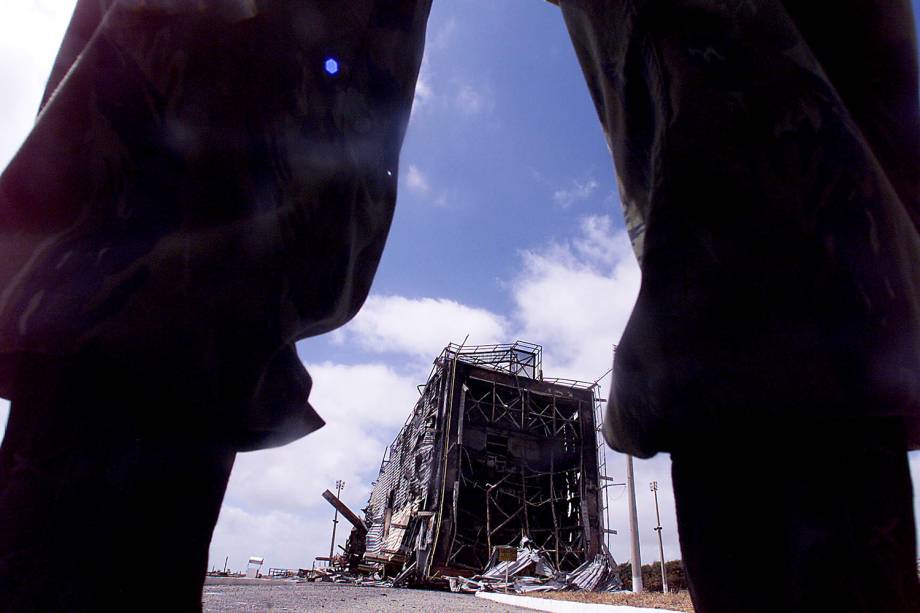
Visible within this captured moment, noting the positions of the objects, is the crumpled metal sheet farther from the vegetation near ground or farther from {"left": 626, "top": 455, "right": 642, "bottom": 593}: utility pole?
the vegetation near ground

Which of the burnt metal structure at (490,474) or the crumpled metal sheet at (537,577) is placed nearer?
the crumpled metal sheet at (537,577)

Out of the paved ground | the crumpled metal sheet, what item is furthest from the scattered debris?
the paved ground

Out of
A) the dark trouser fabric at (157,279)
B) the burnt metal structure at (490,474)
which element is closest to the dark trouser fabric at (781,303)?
the dark trouser fabric at (157,279)

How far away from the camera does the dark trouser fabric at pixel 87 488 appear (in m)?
0.39

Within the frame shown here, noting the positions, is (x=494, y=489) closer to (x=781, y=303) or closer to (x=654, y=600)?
(x=654, y=600)

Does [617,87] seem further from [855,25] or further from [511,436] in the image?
[511,436]

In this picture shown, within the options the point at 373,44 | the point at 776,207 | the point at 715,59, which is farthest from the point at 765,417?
the point at 373,44

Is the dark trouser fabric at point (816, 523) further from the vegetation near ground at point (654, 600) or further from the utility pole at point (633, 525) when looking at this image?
the utility pole at point (633, 525)

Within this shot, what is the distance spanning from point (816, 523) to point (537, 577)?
16.3 metres

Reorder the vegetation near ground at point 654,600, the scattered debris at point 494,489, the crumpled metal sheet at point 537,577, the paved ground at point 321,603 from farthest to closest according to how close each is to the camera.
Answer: the scattered debris at point 494,489 < the crumpled metal sheet at point 537,577 < the vegetation near ground at point 654,600 < the paved ground at point 321,603

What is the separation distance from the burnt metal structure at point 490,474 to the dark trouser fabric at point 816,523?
647 inches

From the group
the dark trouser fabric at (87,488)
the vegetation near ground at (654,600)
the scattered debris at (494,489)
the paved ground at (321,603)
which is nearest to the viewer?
the dark trouser fabric at (87,488)

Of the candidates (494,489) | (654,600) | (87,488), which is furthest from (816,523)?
(494,489)

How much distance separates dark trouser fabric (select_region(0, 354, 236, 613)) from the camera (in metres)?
0.39
